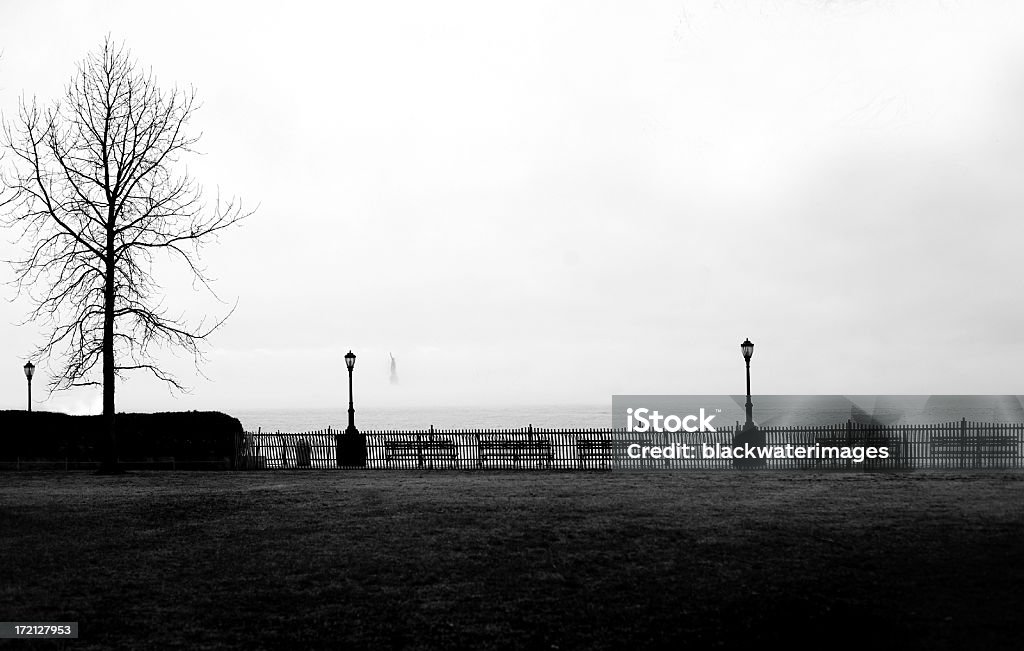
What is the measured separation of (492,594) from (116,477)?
21.0 meters

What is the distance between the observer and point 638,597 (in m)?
10.4

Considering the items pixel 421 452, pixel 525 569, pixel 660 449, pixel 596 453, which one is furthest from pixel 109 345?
pixel 525 569

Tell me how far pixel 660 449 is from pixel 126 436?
2095 cm

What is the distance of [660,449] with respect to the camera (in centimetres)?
3256

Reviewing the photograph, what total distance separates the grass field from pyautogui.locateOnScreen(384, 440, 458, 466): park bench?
11732 mm

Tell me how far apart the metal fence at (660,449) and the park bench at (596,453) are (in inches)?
1.4

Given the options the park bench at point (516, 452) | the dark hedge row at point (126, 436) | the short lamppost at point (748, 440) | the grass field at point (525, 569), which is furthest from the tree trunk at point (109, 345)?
the short lamppost at point (748, 440)

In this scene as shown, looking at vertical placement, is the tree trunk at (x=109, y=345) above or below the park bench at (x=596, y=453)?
above

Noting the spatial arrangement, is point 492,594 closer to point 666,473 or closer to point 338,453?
point 666,473

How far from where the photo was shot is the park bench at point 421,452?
108 feet

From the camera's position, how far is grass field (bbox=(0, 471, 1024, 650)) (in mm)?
9055
